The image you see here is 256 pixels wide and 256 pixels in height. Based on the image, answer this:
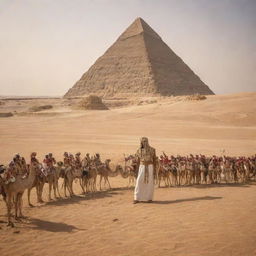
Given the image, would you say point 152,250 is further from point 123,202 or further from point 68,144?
point 68,144

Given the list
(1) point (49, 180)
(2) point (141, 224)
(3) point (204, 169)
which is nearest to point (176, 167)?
(3) point (204, 169)

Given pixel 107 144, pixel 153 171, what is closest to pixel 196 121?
pixel 107 144

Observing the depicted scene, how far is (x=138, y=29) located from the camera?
110938 millimetres

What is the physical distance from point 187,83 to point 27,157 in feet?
Answer: 282

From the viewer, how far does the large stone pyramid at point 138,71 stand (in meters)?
89.6

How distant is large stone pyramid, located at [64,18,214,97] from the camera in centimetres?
8962

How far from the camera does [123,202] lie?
7.64 metres

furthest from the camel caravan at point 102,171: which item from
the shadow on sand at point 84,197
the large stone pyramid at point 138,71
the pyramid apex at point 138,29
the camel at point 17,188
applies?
the pyramid apex at point 138,29

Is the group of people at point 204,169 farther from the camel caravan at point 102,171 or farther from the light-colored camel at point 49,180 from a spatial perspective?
the light-colored camel at point 49,180

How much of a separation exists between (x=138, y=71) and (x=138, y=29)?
2169 centimetres

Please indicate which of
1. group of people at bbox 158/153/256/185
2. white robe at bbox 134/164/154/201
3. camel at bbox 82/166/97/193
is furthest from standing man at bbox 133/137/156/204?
group of people at bbox 158/153/256/185

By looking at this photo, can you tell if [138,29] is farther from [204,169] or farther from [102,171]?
[102,171]

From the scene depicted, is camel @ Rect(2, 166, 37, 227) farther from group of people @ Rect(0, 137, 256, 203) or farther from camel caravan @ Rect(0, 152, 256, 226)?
group of people @ Rect(0, 137, 256, 203)

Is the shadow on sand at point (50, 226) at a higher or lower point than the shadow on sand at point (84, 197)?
lower
